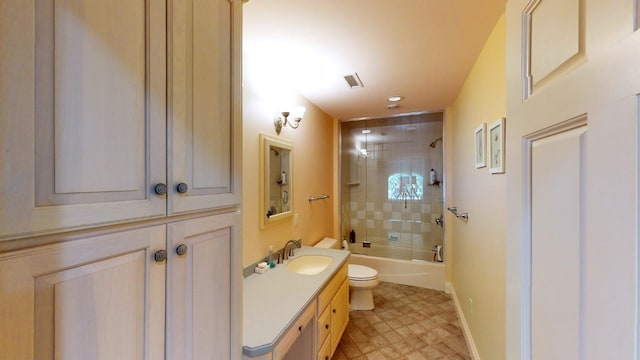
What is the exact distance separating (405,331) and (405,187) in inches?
84.3

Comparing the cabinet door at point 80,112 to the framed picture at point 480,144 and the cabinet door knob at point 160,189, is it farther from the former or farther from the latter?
the framed picture at point 480,144

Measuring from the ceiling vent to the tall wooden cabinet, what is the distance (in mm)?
1523

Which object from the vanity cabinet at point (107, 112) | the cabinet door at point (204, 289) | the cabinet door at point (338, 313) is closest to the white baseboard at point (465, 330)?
the cabinet door at point (338, 313)

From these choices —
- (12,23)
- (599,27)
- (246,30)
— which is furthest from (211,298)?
(246,30)

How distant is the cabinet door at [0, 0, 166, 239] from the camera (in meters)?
0.44

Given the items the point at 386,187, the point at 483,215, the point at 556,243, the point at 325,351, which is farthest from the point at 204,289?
the point at 386,187

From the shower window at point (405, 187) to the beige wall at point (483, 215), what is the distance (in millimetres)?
1101

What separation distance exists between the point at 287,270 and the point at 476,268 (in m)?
1.50

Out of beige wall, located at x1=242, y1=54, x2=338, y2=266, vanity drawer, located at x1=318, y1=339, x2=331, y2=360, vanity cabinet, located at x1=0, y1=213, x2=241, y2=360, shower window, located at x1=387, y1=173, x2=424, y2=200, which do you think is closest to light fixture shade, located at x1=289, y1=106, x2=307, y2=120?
beige wall, located at x1=242, y1=54, x2=338, y2=266

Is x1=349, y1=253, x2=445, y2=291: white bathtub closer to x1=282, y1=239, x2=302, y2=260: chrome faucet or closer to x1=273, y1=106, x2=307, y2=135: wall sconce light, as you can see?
x1=282, y1=239, x2=302, y2=260: chrome faucet

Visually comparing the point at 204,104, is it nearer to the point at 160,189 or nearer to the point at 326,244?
the point at 160,189

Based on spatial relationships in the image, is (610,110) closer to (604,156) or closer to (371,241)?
(604,156)

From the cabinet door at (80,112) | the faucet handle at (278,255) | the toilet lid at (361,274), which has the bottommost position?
the toilet lid at (361,274)

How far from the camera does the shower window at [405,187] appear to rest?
4.02m
